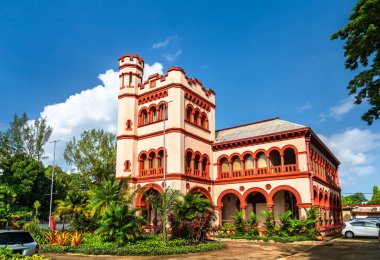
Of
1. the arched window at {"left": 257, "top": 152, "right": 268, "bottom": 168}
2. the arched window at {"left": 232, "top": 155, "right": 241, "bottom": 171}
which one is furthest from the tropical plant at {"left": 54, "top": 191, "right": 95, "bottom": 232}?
the arched window at {"left": 257, "top": 152, "right": 268, "bottom": 168}

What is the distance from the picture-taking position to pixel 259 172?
85.5ft

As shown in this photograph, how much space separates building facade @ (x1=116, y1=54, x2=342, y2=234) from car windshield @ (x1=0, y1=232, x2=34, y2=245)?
1255cm

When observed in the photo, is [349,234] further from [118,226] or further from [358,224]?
[118,226]

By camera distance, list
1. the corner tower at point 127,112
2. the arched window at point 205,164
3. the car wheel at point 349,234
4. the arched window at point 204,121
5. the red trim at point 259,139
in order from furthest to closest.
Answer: the arched window at point 204,121
the arched window at point 205,164
the corner tower at point 127,112
the car wheel at point 349,234
the red trim at point 259,139

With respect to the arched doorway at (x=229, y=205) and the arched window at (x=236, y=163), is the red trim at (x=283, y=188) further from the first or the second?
the arched doorway at (x=229, y=205)

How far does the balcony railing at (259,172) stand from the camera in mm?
24625

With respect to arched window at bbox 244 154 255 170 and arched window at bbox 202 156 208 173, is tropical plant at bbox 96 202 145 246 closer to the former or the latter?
arched window at bbox 202 156 208 173

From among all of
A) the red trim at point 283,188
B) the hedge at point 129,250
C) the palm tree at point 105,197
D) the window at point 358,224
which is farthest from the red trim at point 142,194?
the window at point 358,224

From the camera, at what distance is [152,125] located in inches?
1083

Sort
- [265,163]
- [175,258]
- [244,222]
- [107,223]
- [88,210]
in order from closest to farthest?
[175,258] < [107,223] < [88,210] < [244,222] < [265,163]

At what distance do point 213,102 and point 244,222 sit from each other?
41.5ft

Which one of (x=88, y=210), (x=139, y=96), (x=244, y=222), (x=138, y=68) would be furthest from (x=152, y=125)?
(x=244, y=222)

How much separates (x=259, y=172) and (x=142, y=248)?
43.1 ft

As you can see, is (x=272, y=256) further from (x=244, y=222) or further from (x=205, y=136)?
(x=205, y=136)
